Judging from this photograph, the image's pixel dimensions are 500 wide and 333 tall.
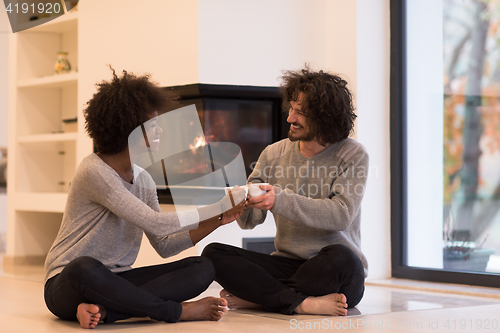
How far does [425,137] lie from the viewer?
11.3 ft

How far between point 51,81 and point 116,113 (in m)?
2.33

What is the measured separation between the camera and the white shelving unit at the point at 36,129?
4172mm

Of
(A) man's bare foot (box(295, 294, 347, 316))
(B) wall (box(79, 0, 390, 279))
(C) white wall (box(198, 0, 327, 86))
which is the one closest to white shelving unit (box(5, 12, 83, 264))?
(B) wall (box(79, 0, 390, 279))

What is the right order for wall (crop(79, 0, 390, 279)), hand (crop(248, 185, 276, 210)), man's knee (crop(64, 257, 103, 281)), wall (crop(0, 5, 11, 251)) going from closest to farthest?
1. man's knee (crop(64, 257, 103, 281))
2. hand (crop(248, 185, 276, 210))
3. wall (crop(79, 0, 390, 279))
4. wall (crop(0, 5, 11, 251))

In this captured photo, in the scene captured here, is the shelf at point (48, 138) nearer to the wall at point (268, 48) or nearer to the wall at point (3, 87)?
the wall at point (268, 48)

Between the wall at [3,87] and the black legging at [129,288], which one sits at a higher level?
the wall at [3,87]

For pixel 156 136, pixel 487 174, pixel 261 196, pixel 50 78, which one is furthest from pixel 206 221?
pixel 50 78

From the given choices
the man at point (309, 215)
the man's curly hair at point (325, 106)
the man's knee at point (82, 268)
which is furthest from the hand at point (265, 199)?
the man's knee at point (82, 268)

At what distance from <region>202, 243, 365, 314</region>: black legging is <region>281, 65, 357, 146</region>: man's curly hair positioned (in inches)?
17.0

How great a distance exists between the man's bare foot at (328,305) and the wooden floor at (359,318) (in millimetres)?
36

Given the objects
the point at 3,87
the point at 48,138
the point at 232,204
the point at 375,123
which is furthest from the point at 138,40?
the point at 3,87

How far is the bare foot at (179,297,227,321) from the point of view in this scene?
2.02m

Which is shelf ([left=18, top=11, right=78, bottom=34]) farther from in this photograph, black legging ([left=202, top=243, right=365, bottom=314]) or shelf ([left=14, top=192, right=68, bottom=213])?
black legging ([left=202, top=243, right=365, bottom=314])

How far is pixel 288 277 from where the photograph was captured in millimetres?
2248
